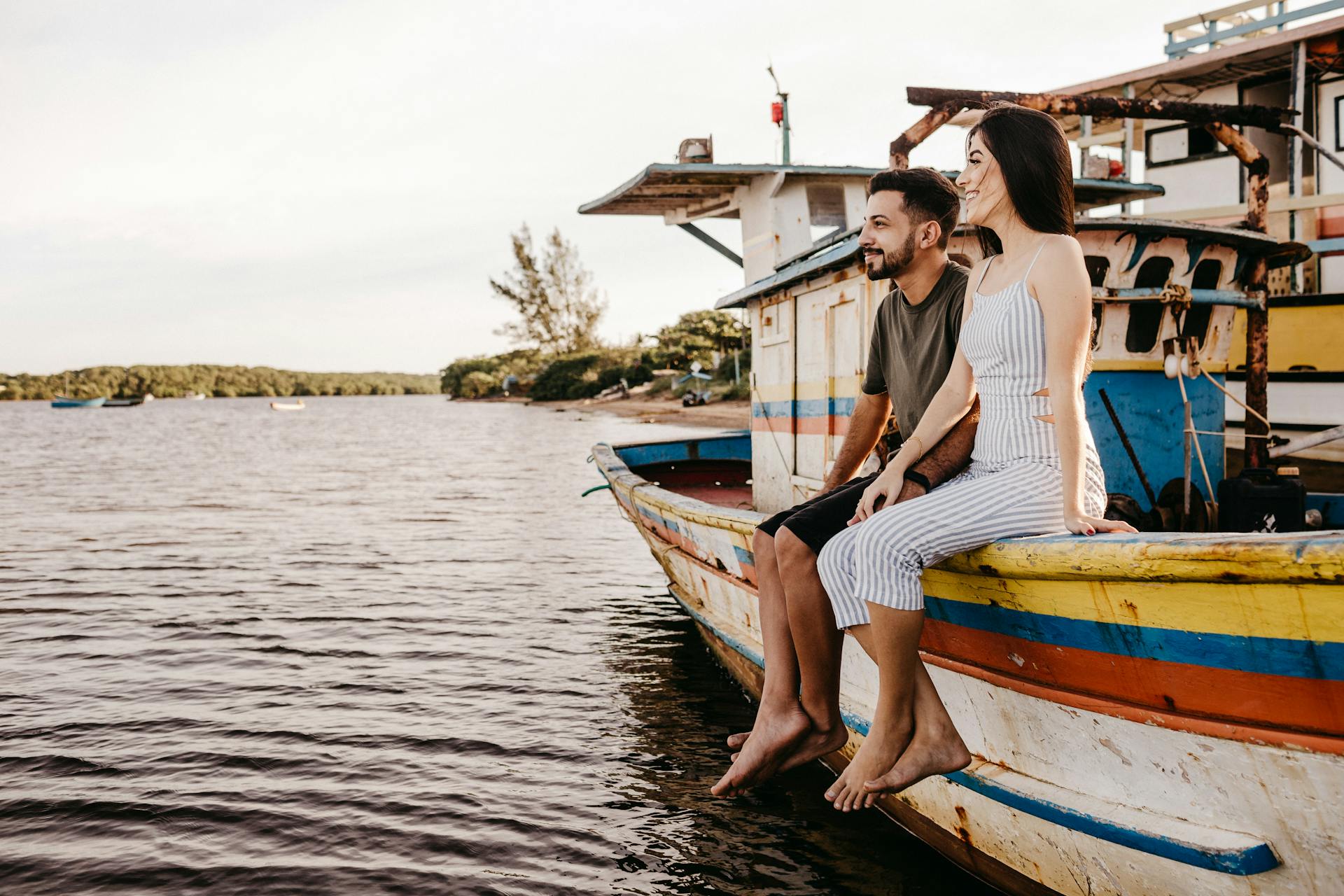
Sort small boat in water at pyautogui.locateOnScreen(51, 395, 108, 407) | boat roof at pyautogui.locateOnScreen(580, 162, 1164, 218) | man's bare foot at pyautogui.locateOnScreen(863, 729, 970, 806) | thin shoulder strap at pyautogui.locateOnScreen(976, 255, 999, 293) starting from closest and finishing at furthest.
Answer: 1. man's bare foot at pyautogui.locateOnScreen(863, 729, 970, 806)
2. thin shoulder strap at pyautogui.locateOnScreen(976, 255, 999, 293)
3. boat roof at pyautogui.locateOnScreen(580, 162, 1164, 218)
4. small boat in water at pyautogui.locateOnScreen(51, 395, 108, 407)

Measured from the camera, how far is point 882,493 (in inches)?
127

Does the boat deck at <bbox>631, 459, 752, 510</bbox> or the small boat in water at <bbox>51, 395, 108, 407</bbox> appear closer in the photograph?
the boat deck at <bbox>631, 459, 752, 510</bbox>

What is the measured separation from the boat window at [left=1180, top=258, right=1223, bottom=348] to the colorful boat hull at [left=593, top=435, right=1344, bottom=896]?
10.3 ft

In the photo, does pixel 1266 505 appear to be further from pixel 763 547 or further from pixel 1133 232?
pixel 763 547

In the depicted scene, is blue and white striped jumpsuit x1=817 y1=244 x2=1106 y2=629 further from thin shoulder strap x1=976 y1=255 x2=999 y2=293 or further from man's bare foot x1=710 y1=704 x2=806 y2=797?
man's bare foot x1=710 y1=704 x2=806 y2=797

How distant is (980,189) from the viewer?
3.01 meters

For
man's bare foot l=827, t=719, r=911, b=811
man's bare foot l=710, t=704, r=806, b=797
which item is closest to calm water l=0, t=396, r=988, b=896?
man's bare foot l=710, t=704, r=806, b=797

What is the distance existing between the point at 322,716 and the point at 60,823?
1.71 m

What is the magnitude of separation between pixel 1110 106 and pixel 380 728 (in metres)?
5.74

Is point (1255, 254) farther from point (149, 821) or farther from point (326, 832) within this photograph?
point (149, 821)

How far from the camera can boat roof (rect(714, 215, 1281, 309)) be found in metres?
5.18

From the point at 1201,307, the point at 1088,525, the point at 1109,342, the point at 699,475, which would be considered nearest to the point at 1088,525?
the point at 1088,525

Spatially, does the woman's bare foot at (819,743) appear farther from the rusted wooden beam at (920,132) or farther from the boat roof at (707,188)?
the boat roof at (707,188)

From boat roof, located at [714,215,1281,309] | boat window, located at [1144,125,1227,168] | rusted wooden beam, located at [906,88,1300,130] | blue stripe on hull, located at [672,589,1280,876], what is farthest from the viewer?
boat window, located at [1144,125,1227,168]
